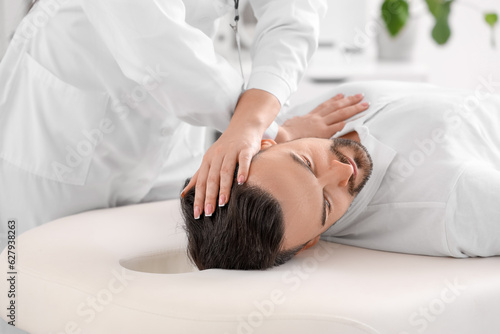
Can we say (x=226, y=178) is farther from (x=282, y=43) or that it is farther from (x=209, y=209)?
(x=282, y=43)

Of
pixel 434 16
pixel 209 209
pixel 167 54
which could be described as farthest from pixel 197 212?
pixel 434 16

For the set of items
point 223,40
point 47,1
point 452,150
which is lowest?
point 223,40

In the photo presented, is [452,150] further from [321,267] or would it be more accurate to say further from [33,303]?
[33,303]

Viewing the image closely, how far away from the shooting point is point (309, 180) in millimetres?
1105

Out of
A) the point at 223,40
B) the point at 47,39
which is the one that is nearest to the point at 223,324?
the point at 47,39

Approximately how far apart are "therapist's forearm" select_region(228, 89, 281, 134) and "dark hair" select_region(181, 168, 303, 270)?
13 cm

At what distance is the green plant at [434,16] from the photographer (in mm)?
3148

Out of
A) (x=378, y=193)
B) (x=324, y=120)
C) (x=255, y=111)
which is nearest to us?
(x=255, y=111)

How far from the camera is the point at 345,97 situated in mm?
1582

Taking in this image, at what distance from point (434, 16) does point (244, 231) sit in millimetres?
2544

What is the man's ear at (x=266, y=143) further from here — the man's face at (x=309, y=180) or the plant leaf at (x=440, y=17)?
the plant leaf at (x=440, y=17)

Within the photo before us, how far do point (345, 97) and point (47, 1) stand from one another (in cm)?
80

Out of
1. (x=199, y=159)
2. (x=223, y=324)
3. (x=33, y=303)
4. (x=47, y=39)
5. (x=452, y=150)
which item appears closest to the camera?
(x=223, y=324)

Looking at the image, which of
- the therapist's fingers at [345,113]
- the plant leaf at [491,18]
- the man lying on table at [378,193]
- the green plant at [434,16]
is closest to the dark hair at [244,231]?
the man lying on table at [378,193]
